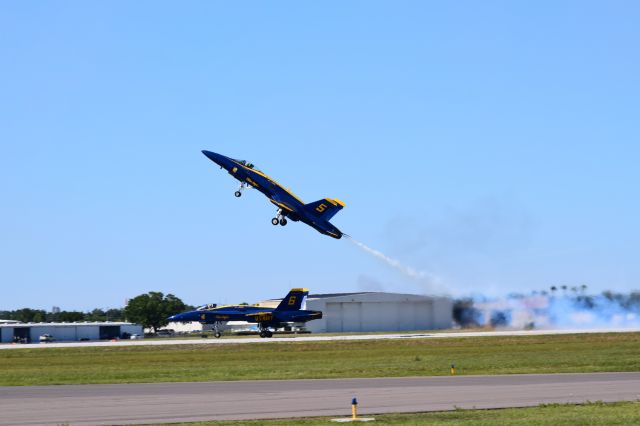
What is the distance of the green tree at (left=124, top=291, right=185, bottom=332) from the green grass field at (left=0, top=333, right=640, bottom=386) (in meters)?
88.5

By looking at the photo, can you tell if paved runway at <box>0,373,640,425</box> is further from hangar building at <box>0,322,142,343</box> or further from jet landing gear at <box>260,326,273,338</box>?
hangar building at <box>0,322,142,343</box>

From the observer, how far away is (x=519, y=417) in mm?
25594

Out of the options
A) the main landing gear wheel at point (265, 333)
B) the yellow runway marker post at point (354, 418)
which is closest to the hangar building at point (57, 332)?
the main landing gear wheel at point (265, 333)

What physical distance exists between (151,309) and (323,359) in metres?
116

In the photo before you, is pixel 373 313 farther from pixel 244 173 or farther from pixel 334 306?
pixel 244 173

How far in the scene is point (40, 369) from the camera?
176ft

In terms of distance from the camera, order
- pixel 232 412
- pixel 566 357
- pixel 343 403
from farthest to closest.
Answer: pixel 566 357
pixel 343 403
pixel 232 412

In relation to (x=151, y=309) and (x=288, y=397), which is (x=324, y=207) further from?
(x=151, y=309)

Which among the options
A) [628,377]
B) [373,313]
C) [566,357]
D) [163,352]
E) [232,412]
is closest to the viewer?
[232,412]

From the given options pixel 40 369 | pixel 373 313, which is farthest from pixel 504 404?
pixel 373 313

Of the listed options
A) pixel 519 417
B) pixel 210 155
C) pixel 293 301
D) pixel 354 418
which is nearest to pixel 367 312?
pixel 293 301

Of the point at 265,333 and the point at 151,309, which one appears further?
the point at 151,309

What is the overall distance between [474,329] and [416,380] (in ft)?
184

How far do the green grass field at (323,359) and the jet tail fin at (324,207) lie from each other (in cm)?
1052
